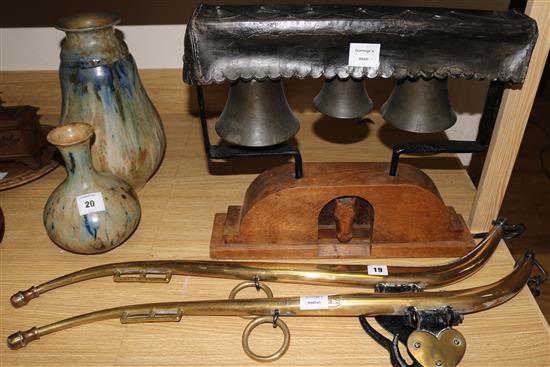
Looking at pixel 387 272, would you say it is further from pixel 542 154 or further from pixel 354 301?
pixel 542 154

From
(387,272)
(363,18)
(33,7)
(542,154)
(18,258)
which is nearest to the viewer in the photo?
(363,18)

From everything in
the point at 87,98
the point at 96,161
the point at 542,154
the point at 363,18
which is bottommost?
the point at 542,154

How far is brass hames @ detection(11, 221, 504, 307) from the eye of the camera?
2.64 feet

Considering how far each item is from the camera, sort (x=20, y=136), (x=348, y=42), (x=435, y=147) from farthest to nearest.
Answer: (x=20, y=136) < (x=435, y=147) < (x=348, y=42)

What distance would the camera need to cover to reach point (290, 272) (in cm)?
82

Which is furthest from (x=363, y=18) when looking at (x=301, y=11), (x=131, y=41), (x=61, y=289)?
(x=131, y=41)

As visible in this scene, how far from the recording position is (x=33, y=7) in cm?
125

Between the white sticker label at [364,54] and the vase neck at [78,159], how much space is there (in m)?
0.47

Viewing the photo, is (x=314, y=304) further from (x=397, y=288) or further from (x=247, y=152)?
(x=247, y=152)

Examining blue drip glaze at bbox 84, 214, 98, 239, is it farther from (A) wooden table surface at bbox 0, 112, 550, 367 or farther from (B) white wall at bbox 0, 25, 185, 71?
(B) white wall at bbox 0, 25, 185, 71

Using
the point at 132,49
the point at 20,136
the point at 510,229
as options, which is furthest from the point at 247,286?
the point at 132,49

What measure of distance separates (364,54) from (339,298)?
39 centimetres

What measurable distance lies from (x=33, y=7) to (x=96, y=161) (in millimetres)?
599

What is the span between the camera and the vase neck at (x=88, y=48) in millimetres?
878
